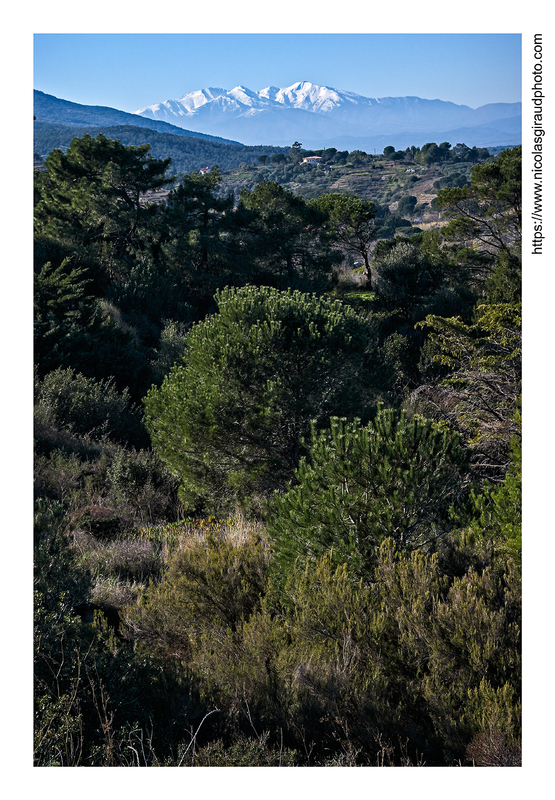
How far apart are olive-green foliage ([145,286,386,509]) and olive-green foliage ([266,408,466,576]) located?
4136 millimetres

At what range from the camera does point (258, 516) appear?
9.73 m

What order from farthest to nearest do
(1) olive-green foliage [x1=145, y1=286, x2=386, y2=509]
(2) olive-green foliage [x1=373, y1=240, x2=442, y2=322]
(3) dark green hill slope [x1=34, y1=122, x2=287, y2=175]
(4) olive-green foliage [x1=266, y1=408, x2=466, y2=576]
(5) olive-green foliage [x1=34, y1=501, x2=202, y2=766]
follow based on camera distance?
(3) dark green hill slope [x1=34, y1=122, x2=287, y2=175]
(2) olive-green foliage [x1=373, y1=240, x2=442, y2=322]
(1) olive-green foliage [x1=145, y1=286, x2=386, y2=509]
(4) olive-green foliage [x1=266, y1=408, x2=466, y2=576]
(5) olive-green foliage [x1=34, y1=501, x2=202, y2=766]

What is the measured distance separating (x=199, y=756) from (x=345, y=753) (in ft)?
2.86

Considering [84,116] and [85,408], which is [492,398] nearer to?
[85,408]

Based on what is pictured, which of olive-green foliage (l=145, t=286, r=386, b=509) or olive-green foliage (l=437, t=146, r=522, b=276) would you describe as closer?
olive-green foliage (l=145, t=286, r=386, b=509)

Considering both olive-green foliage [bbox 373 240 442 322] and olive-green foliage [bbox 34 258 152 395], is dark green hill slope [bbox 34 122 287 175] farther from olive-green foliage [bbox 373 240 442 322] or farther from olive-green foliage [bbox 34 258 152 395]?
olive-green foliage [bbox 34 258 152 395]

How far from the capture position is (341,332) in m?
9.79

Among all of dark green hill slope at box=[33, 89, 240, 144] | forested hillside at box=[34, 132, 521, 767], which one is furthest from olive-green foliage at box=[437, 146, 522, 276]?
A: dark green hill slope at box=[33, 89, 240, 144]

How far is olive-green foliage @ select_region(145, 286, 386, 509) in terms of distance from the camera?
941 cm

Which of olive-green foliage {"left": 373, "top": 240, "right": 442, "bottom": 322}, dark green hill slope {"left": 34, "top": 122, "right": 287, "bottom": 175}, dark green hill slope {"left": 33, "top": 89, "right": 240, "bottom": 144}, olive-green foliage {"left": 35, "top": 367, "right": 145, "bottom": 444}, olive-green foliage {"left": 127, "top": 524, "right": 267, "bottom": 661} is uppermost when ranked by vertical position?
dark green hill slope {"left": 33, "top": 89, "right": 240, "bottom": 144}

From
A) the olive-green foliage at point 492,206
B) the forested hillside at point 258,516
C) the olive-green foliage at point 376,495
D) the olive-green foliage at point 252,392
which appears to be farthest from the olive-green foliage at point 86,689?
the olive-green foliage at point 492,206

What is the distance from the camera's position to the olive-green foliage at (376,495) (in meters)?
4.84

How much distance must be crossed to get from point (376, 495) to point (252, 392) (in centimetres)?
498

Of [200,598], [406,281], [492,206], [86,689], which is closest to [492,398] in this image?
[200,598]
